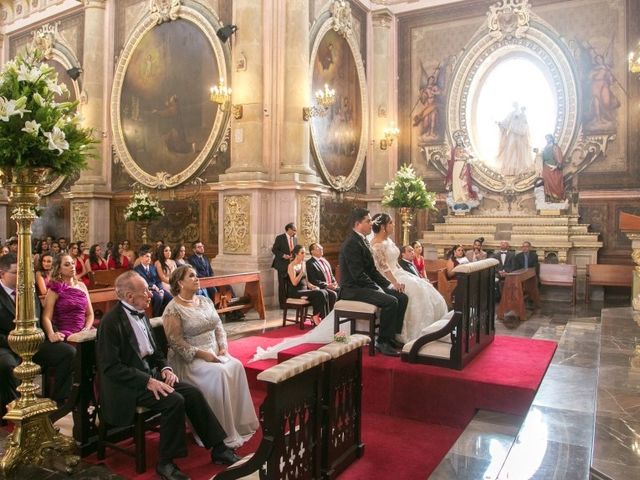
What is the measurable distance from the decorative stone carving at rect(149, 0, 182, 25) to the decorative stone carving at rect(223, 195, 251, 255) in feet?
16.8

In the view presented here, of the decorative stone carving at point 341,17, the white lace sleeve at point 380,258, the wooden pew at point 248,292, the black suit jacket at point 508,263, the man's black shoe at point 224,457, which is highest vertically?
the decorative stone carving at point 341,17

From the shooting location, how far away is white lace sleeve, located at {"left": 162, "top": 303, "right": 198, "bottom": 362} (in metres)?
4.27

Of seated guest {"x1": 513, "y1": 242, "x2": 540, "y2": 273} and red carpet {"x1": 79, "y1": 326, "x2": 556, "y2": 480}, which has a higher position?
seated guest {"x1": 513, "y1": 242, "x2": 540, "y2": 273}

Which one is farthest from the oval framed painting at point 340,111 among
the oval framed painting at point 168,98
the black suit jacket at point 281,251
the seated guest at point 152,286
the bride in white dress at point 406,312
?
the bride in white dress at point 406,312

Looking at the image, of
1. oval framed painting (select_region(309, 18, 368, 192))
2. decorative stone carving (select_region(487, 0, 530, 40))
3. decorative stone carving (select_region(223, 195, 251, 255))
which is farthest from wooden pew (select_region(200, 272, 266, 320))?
decorative stone carving (select_region(487, 0, 530, 40))

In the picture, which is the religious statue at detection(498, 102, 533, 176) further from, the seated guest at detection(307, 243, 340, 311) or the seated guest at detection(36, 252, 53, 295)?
the seated guest at detection(36, 252, 53, 295)

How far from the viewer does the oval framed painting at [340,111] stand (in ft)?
41.2

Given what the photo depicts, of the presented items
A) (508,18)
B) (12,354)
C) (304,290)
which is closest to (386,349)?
(304,290)

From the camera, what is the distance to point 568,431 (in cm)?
393

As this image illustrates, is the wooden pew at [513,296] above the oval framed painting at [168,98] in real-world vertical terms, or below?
below

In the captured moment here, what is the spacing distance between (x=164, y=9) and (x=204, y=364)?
11.5m

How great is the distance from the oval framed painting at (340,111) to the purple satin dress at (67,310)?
767cm

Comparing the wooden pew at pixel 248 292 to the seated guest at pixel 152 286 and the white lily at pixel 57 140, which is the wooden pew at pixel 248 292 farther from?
the white lily at pixel 57 140

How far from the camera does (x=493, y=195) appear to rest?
1429 centimetres
